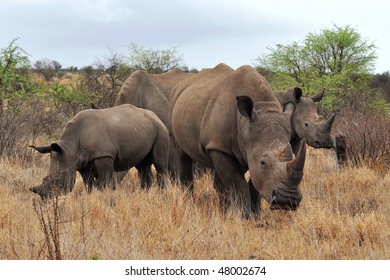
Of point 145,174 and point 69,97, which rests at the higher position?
point 69,97

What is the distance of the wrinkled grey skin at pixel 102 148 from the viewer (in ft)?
25.6

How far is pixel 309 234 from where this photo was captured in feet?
17.4

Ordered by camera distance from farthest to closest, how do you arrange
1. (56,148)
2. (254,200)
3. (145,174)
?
(145,174) < (56,148) < (254,200)

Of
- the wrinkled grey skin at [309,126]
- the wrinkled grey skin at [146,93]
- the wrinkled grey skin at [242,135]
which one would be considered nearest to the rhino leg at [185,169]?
the wrinkled grey skin at [242,135]

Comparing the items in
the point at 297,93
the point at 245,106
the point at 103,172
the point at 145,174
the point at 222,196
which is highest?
the point at 245,106

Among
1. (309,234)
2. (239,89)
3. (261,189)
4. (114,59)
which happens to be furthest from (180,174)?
(114,59)

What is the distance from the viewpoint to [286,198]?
5391 mm

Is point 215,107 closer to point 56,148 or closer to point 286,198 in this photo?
point 286,198

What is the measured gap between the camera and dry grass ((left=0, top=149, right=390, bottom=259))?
4.76 metres

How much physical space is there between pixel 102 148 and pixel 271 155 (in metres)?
3.19

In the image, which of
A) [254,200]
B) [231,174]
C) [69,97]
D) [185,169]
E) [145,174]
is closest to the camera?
[231,174]

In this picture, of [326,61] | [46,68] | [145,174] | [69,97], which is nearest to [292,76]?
[326,61]

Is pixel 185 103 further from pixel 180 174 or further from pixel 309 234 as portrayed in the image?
pixel 309 234

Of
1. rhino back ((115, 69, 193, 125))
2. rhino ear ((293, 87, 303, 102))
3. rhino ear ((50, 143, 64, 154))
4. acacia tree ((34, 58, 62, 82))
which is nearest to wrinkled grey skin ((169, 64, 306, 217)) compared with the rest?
rhino ear ((50, 143, 64, 154))
